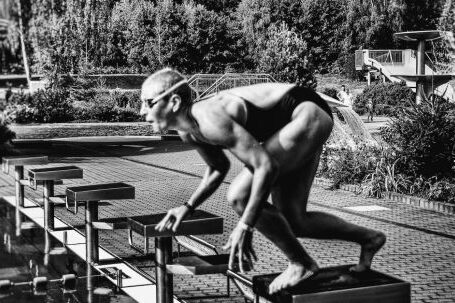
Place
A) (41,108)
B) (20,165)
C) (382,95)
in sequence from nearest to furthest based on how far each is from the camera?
(20,165) → (41,108) → (382,95)

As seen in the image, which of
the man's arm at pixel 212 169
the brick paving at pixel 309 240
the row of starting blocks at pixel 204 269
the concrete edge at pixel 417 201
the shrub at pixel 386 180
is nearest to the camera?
the row of starting blocks at pixel 204 269

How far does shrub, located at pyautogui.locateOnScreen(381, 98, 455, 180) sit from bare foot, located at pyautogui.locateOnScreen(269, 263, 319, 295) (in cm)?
872

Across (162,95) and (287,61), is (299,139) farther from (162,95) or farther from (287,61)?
(287,61)

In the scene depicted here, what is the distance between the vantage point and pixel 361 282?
356 cm

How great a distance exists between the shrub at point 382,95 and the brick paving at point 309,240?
2147 centimetres

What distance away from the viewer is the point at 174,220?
3922 mm

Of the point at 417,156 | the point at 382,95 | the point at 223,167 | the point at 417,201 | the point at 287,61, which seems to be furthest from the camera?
the point at 287,61

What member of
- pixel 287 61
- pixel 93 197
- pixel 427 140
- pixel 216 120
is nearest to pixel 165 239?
pixel 216 120

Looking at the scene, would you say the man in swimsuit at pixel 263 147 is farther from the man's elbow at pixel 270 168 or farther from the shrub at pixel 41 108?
the shrub at pixel 41 108

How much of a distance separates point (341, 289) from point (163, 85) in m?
1.42

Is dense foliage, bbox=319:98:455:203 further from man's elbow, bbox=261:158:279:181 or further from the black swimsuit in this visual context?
man's elbow, bbox=261:158:279:181

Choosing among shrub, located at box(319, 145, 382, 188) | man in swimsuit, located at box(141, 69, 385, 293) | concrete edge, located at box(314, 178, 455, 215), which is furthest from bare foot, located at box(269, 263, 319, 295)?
shrub, located at box(319, 145, 382, 188)

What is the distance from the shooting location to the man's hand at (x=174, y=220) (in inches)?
151

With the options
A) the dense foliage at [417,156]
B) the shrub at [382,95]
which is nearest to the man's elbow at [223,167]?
the dense foliage at [417,156]
